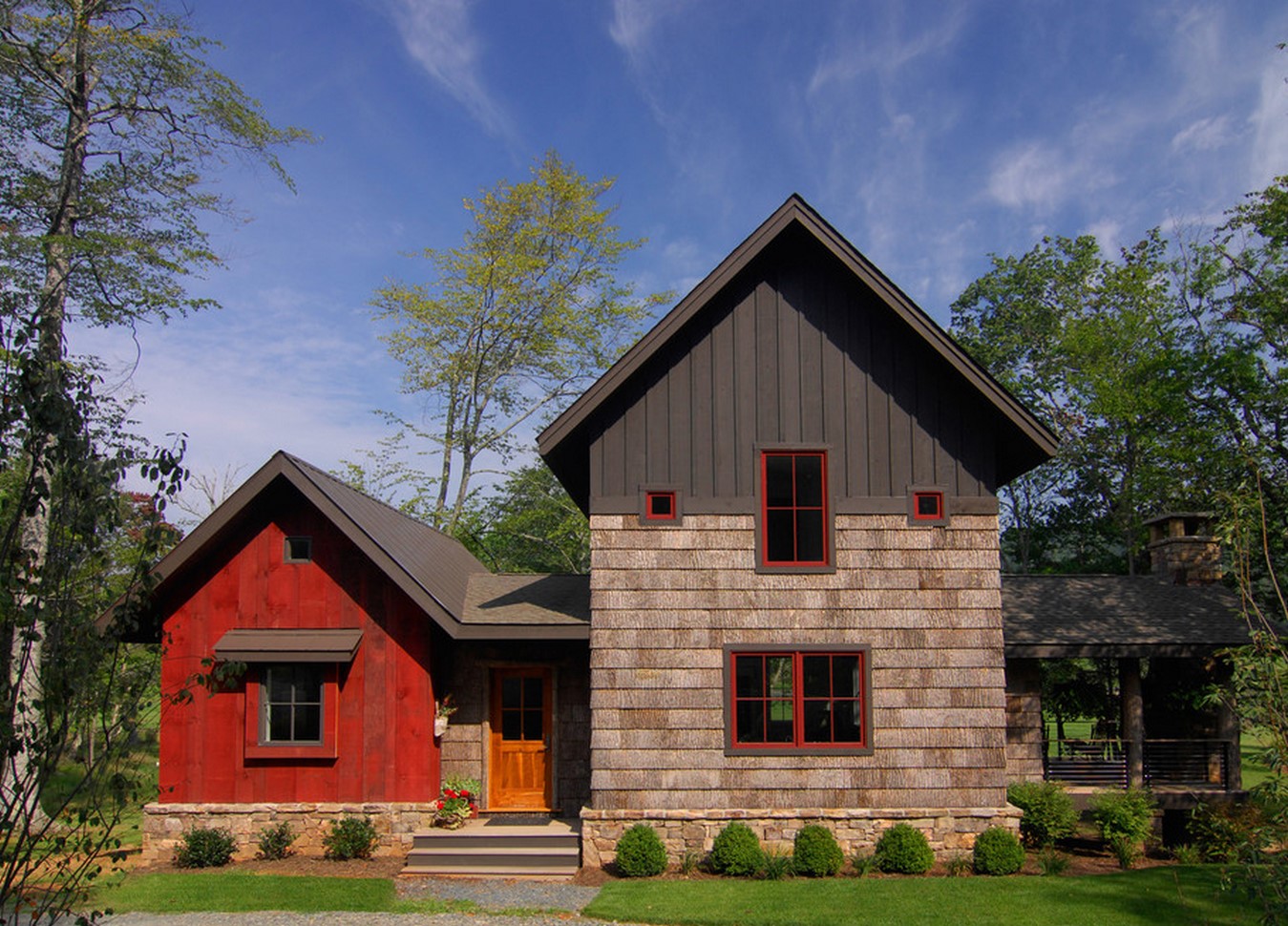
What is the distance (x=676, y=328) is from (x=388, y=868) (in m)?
7.68

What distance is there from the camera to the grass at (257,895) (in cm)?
1085

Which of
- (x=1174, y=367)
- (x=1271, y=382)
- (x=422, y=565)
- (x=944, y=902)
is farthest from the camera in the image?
(x=1174, y=367)

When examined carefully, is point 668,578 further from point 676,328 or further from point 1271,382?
point 1271,382

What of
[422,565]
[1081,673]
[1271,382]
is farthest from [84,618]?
[1271,382]

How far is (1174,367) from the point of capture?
24328 millimetres

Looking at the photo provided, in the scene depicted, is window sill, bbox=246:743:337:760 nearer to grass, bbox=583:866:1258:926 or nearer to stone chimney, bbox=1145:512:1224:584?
grass, bbox=583:866:1258:926

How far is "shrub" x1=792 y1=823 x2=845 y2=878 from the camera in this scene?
11.9 m

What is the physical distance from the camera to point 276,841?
1298 centimetres

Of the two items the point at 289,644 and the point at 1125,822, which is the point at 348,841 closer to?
the point at 289,644

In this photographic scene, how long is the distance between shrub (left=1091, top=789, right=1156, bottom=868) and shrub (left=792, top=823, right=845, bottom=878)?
369cm

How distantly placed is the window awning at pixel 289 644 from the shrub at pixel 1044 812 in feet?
29.7

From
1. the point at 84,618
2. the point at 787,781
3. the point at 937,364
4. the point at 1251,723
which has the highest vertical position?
the point at 937,364

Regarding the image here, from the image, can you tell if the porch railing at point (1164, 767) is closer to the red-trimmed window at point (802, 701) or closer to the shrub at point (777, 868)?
the red-trimmed window at point (802, 701)

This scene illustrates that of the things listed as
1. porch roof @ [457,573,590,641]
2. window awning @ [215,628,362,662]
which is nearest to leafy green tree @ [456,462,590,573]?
porch roof @ [457,573,590,641]
